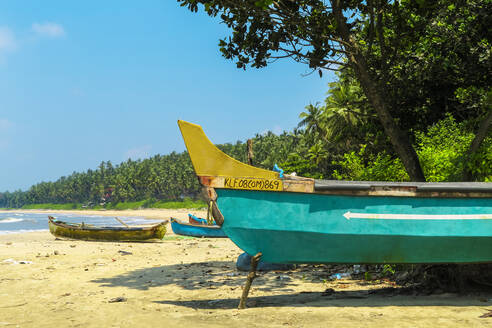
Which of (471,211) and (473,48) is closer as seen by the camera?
(471,211)

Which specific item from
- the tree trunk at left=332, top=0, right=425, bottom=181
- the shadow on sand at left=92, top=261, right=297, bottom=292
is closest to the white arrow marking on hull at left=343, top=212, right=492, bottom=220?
the tree trunk at left=332, top=0, right=425, bottom=181

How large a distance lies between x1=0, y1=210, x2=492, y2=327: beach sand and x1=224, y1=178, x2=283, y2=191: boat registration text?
1.71 m

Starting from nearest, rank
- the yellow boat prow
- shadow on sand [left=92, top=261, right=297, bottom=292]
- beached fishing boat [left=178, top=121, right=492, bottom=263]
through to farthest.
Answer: beached fishing boat [left=178, top=121, right=492, bottom=263] < the yellow boat prow < shadow on sand [left=92, top=261, right=297, bottom=292]

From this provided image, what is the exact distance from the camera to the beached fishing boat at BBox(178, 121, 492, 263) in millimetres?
5555

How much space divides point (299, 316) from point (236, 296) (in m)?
→ 1.95

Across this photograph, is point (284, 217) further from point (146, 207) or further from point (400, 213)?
point (146, 207)

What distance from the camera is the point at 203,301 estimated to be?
6.52 metres

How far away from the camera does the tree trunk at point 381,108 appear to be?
7426mm

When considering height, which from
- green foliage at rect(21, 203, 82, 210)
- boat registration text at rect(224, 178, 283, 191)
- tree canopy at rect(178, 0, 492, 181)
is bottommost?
green foliage at rect(21, 203, 82, 210)

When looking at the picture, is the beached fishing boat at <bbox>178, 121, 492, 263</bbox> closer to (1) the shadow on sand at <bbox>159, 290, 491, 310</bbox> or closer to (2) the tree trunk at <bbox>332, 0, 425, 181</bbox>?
(1) the shadow on sand at <bbox>159, 290, 491, 310</bbox>

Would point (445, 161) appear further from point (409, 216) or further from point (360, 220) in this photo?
point (360, 220)

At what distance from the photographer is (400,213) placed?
5578mm

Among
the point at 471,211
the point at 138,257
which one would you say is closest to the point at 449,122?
the point at 471,211

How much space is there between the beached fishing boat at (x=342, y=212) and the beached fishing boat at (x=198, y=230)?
15.7 metres
